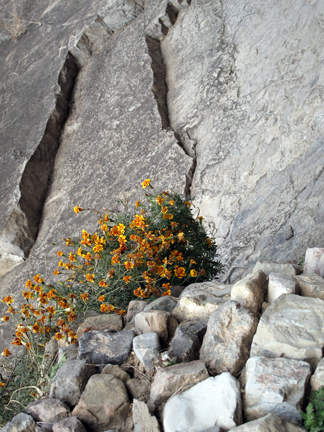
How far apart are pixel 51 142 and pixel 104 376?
3.07 m

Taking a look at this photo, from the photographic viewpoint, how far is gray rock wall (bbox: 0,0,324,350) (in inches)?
98.1

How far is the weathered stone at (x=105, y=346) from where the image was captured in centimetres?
122

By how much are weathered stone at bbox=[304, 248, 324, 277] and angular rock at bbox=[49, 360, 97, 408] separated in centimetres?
83

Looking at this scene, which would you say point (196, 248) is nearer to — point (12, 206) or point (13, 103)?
point (12, 206)

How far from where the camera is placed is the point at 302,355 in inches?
37.1

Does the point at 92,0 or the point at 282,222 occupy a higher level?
the point at 92,0

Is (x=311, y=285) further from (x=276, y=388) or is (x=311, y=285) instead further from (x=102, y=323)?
(x=102, y=323)

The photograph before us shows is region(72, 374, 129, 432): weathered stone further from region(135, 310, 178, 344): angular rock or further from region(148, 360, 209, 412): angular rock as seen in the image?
region(135, 310, 178, 344): angular rock

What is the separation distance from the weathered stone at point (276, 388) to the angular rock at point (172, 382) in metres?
0.13

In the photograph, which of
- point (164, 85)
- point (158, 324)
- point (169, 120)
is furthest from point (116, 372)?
point (164, 85)

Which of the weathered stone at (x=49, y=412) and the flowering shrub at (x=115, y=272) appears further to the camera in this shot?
the flowering shrub at (x=115, y=272)

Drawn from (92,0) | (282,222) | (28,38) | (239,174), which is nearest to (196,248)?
(282,222)

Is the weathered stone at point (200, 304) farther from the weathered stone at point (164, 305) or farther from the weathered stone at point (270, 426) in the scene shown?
the weathered stone at point (270, 426)

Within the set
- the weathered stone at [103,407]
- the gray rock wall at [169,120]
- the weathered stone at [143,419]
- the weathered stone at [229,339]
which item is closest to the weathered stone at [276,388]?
the weathered stone at [229,339]
